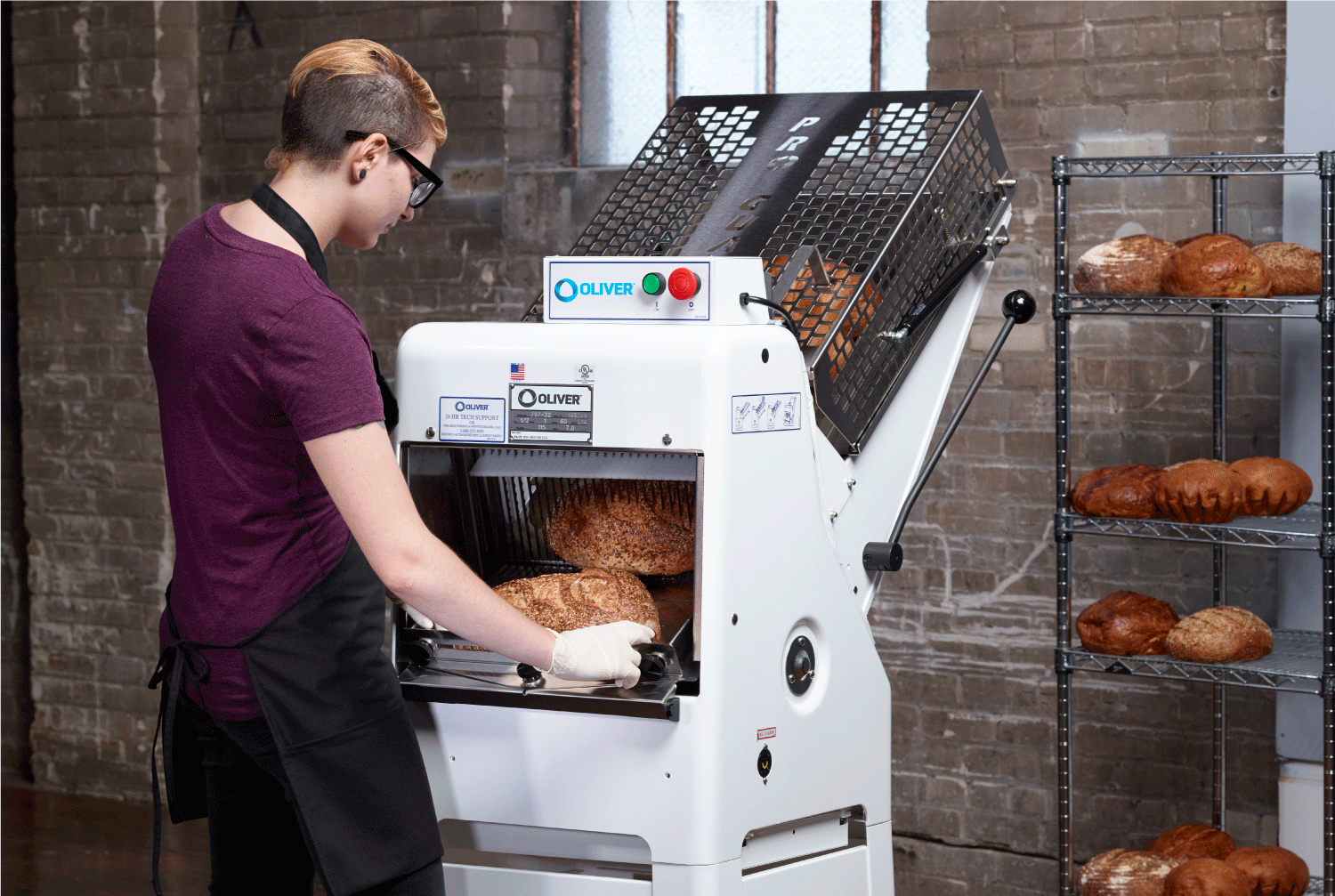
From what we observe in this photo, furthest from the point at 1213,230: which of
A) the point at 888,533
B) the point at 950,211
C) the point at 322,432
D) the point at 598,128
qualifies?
the point at 322,432

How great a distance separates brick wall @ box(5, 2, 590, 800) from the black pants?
2.09 meters

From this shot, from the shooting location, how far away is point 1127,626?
99.5 inches

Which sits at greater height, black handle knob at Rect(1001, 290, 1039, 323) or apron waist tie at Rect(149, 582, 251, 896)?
black handle knob at Rect(1001, 290, 1039, 323)

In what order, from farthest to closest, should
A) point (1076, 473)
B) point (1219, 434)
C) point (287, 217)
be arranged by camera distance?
point (1076, 473) < point (1219, 434) < point (287, 217)

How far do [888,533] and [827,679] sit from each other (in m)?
0.29

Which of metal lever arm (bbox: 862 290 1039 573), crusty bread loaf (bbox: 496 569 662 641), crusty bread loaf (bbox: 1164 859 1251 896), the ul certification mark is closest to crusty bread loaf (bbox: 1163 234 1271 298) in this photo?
metal lever arm (bbox: 862 290 1039 573)

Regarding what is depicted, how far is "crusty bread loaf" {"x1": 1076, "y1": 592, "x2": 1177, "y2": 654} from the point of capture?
2.53 meters

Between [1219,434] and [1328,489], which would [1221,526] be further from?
[1219,434]

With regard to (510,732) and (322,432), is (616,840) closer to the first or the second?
(510,732)

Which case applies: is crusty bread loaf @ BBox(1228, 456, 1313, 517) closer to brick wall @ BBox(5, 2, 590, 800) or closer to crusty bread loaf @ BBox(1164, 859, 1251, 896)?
crusty bread loaf @ BBox(1164, 859, 1251, 896)

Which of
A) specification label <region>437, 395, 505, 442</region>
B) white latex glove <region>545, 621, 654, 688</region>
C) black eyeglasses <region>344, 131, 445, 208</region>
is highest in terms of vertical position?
black eyeglasses <region>344, 131, 445, 208</region>

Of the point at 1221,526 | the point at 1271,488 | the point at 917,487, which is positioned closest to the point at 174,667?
the point at 917,487

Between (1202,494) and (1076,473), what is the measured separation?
1.92ft

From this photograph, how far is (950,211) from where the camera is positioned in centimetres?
193
